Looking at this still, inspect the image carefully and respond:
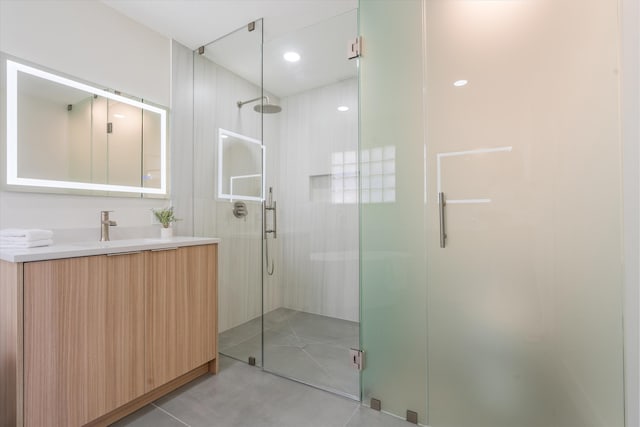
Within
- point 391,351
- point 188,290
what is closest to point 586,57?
point 391,351

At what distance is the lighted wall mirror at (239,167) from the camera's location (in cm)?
231

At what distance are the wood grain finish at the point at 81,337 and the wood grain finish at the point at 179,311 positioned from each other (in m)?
0.07

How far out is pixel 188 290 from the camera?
6.39 ft

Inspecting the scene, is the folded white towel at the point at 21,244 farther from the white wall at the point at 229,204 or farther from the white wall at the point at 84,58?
the white wall at the point at 229,204

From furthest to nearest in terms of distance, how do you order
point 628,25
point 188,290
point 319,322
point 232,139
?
point 232,139
point 319,322
point 188,290
point 628,25

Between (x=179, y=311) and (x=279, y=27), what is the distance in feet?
7.81

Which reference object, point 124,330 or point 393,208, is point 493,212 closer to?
point 393,208

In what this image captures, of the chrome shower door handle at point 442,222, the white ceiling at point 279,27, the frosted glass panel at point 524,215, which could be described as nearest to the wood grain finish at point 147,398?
the frosted glass panel at point 524,215

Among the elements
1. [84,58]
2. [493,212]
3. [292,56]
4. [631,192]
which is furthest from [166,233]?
[631,192]

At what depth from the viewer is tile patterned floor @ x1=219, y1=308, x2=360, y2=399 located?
75.8 inches

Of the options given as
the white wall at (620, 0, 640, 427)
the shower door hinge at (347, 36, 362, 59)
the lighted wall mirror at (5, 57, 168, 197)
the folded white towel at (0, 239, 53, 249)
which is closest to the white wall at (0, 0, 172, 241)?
the lighted wall mirror at (5, 57, 168, 197)

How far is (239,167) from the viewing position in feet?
8.04

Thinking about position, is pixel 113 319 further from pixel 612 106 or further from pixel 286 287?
pixel 612 106

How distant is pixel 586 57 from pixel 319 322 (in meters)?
2.16
